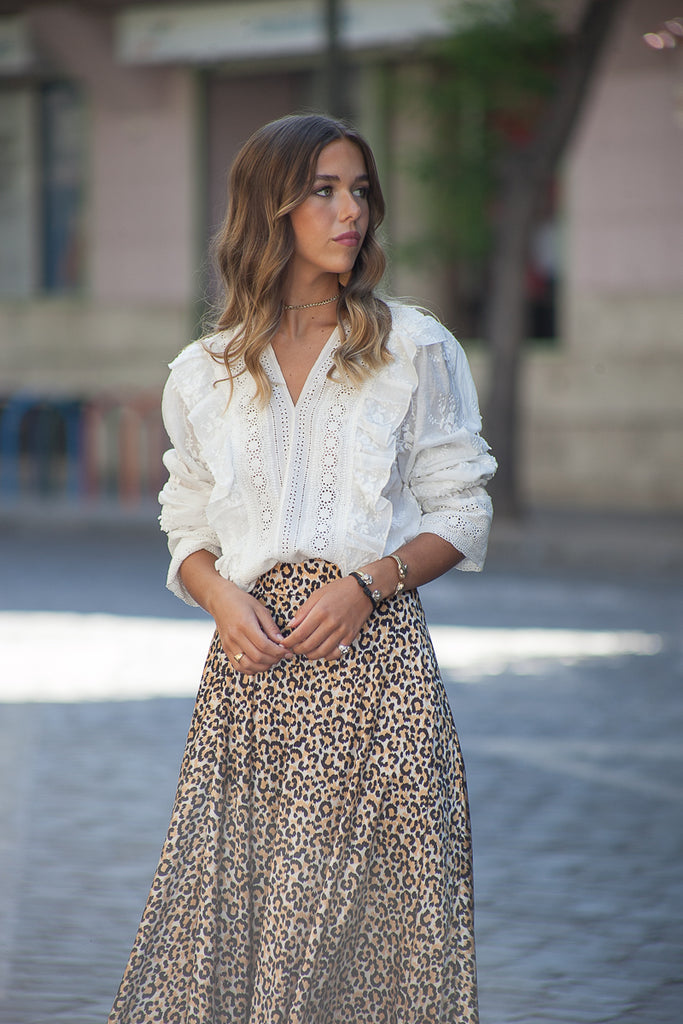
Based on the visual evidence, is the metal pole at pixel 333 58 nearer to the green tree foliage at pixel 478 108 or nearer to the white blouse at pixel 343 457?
the green tree foliage at pixel 478 108

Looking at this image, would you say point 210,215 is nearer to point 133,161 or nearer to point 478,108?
point 133,161

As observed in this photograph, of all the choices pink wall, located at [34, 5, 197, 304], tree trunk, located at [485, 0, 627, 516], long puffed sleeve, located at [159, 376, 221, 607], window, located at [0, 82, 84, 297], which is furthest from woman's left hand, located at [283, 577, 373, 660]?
window, located at [0, 82, 84, 297]

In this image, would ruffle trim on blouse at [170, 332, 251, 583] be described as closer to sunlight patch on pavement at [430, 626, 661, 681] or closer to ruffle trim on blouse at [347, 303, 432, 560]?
ruffle trim on blouse at [347, 303, 432, 560]

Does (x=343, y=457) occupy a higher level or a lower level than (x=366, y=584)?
higher

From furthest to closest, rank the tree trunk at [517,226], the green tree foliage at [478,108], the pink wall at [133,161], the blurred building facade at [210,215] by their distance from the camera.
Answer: the pink wall at [133,161]
the blurred building facade at [210,215]
the green tree foliage at [478,108]
the tree trunk at [517,226]

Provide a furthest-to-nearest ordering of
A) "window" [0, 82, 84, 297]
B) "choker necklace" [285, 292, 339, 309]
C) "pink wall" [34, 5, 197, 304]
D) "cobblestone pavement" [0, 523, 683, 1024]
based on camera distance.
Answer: "window" [0, 82, 84, 297] → "pink wall" [34, 5, 197, 304] → "cobblestone pavement" [0, 523, 683, 1024] → "choker necklace" [285, 292, 339, 309]

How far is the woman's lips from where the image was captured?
3.00 metres

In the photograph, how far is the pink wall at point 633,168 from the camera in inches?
653

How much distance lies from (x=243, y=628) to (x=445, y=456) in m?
0.49

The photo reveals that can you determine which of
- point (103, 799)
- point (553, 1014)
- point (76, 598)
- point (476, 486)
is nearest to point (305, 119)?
point (476, 486)

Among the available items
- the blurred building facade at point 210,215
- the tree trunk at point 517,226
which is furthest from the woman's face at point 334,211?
the blurred building facade at point 210,215

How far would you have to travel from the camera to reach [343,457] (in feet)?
9.94

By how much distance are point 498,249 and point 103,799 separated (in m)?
9.47

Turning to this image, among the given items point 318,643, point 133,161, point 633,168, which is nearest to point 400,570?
point 318,643
